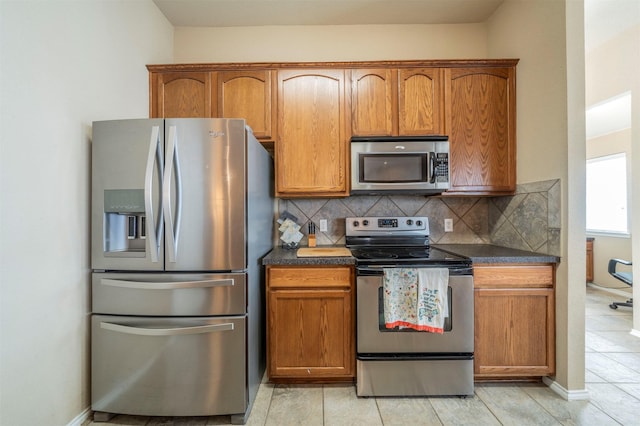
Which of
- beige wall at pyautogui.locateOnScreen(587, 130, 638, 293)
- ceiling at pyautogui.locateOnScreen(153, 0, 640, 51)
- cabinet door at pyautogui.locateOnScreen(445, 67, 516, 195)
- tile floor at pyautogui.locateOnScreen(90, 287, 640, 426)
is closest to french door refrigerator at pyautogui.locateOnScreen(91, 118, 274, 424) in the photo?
tile floor at pyautogui.locateOnScreen(90, 287, 640, 426)

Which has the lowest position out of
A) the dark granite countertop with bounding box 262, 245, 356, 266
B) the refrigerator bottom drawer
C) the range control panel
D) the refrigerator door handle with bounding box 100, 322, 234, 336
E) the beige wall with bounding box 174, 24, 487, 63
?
the refrigerator bottom drawer

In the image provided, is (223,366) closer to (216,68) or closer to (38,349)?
(38,349)

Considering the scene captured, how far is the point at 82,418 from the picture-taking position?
5.35 ft

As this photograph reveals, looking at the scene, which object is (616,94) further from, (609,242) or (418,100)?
(418,100)

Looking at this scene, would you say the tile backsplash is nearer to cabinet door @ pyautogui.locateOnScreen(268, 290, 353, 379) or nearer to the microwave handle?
the microwave handle

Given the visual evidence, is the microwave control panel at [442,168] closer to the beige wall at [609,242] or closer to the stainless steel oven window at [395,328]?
the stainless steel oven window at [395,328]

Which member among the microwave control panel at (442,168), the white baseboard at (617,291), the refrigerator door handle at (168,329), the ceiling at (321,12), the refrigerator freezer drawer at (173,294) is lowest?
the white baseboard at (617,291)

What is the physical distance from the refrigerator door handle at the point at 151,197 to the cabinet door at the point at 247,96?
32.4 inches

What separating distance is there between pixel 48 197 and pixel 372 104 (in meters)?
2.15

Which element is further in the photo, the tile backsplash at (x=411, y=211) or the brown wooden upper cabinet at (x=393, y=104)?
the tile backsplash at (x=411, y=211)

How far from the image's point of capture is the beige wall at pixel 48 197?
1282mm

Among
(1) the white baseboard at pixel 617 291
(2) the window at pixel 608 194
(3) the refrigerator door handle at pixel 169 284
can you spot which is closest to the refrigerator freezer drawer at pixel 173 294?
(3) the refrigerator door handle at pixel 169 284

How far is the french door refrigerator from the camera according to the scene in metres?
1.61

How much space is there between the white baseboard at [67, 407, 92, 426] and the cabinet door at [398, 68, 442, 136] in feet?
9.06
